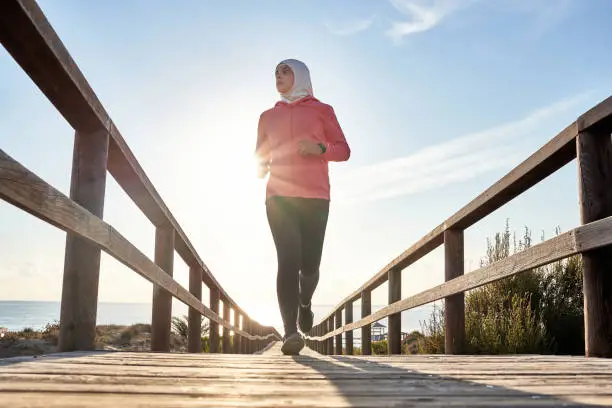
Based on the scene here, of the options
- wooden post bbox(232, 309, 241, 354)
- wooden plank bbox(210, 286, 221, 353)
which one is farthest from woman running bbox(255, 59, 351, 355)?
wooden post bbox(232, 309, 241, 354)

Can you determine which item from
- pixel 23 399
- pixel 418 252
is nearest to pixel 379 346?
pixel 418 252

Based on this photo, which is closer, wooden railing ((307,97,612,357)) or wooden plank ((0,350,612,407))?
wooden plank ((0,350,612,407))

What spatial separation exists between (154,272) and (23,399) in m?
2.48

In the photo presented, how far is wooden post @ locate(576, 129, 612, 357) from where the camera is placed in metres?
3.09

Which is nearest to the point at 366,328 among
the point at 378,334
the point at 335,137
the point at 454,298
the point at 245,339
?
the point at 454,298

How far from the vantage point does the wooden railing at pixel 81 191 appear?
234cm

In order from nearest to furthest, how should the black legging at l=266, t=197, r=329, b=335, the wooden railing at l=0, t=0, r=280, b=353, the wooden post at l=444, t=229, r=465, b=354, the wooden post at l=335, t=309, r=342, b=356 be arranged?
the wooden railing at l=0, t=0, r=280, b=353
the black legging at l=266, t=197, r=329, b=335
the wooden post at l=444, t=229, r=465, b=354
the wooden post at l=335, t=309, r=342, b=356

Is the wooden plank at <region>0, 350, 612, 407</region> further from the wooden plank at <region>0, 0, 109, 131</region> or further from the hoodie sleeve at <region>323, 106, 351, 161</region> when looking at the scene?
the hoodie sleeve at <region>323, 106, 351, 161</region>

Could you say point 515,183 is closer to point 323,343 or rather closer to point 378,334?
point 323,343

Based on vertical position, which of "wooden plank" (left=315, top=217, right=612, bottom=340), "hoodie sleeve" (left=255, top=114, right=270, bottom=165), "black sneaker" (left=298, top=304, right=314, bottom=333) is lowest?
"black sneaker" (left=298, top=304, right=314, bottom=333)

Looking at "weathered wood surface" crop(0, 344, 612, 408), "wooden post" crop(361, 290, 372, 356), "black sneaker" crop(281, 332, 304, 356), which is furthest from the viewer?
"wooden post" crop(361, 290, 372, 356)

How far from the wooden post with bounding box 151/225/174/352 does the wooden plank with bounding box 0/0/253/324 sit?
1.88ft

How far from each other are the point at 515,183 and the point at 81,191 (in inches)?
94.5

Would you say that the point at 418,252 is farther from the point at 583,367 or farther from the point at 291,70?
the point at 583,367
